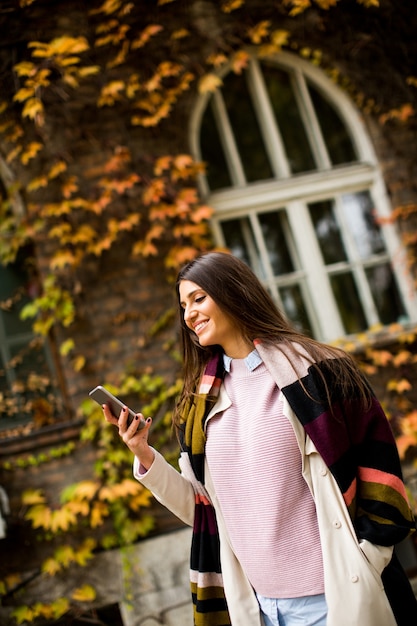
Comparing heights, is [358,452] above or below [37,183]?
below

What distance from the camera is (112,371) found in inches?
156

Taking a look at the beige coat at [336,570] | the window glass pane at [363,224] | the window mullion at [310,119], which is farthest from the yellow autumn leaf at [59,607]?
the window mullion at [310,119]

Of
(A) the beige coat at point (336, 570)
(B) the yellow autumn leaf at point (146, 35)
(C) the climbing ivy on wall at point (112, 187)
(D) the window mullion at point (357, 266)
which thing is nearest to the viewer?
(A) the beige coat at point (336, 570)

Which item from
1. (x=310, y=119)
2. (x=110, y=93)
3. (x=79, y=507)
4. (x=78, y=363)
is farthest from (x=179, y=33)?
(x=79, y=507)

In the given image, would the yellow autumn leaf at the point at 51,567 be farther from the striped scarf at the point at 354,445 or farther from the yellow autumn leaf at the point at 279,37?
the yellow autumn leaf at the point at 279,37

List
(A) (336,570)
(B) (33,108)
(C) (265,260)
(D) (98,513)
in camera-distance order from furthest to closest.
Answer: (C) (265,260)
(B) (33,108)
(D) (98,513)
(A) (336,570)

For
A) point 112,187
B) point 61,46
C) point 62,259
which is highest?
point 61,46

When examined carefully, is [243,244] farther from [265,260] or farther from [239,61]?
[239,61]

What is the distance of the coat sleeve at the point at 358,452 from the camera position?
64.7 inches

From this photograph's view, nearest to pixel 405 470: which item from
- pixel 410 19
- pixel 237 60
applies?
pixel 237 60

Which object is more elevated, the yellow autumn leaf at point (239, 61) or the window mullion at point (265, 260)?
the yellow autumn leaf at point (239, 61)

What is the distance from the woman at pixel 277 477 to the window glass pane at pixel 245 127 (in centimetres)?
290

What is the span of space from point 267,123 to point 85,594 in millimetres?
3853

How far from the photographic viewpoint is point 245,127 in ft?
15.3
